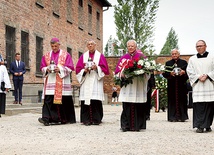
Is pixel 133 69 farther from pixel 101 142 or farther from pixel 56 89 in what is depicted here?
pixel 56 89

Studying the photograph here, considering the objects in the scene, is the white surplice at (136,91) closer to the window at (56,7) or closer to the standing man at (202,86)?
the standing man at (202,86)

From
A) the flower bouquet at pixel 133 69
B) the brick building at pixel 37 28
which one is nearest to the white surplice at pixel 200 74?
the flower bouquet at pixel 133 69

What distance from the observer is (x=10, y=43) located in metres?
22.6

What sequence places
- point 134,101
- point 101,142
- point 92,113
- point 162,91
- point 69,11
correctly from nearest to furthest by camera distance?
1. point 101,142
2. point 134,101
3. point 92,113
4. point 162,91
5. point 69,11

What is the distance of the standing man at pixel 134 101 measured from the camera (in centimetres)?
1064

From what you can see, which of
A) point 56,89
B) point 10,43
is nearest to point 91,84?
point 56,89

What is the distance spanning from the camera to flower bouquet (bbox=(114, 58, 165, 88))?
10.4 meters

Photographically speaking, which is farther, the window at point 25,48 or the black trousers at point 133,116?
the window at point 25,48

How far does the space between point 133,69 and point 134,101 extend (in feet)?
2.28

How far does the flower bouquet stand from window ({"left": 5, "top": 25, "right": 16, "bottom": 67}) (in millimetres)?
12483

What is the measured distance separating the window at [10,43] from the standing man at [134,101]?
40.7 ft

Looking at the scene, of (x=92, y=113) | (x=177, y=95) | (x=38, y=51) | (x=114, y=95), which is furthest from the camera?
(x=114, y=95)

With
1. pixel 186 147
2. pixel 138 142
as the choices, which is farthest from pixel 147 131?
pixel 186 147

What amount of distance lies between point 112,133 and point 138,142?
1709 mm
